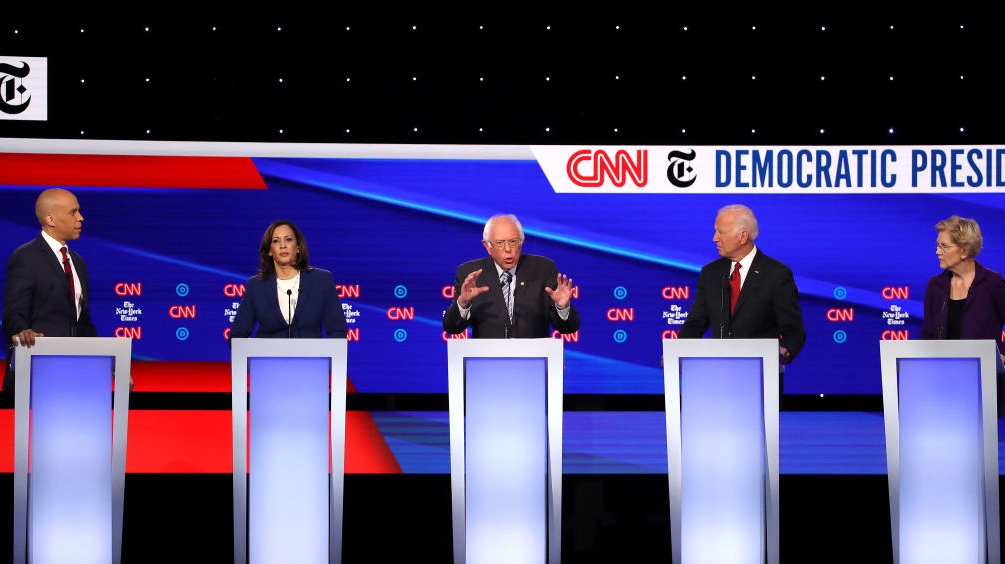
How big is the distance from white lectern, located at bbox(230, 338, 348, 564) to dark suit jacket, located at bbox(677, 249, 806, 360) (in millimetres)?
1712

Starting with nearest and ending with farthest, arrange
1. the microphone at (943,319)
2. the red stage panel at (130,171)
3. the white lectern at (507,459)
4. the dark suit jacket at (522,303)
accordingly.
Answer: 1. the white lectern at (507,459)
2. the dark suit jacket at (522,303)
3. the microphone at (943,319)
4. the red stage panel at (130,171)

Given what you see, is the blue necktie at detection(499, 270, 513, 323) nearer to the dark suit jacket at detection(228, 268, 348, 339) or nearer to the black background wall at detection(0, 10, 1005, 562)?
the dark suit jacket at detection(228, 268, 348, 339)

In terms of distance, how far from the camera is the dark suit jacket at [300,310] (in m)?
4.16

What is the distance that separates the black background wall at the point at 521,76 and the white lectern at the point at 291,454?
210cm

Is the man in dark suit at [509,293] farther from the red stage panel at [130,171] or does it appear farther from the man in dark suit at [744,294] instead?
the red stage panel at [130,171]

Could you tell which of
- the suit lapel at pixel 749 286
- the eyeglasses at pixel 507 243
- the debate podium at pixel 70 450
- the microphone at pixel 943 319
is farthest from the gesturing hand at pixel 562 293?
the microphone at pixel 943 319

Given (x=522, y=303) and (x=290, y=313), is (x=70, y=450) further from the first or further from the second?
(x=522, y=303)

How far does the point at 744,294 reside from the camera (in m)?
4.36

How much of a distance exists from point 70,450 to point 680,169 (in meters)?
3.34

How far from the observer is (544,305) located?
165 inches

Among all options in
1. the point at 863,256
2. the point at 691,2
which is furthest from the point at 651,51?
the point at 863,256

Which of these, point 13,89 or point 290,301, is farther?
point 13,89

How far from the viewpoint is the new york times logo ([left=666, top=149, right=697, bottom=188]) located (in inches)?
214

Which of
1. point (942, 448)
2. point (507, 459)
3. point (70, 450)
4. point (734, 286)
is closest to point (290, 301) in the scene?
point (70, 450)
